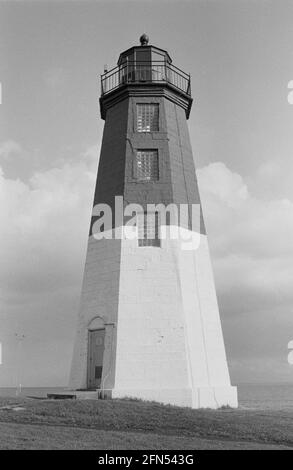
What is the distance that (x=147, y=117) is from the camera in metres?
22.9

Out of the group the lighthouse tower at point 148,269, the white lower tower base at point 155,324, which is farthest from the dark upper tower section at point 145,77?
the white lower tower base at point 155,324

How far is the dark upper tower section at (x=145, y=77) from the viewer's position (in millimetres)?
22953

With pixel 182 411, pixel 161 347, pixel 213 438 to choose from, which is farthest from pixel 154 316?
pixel 213 438

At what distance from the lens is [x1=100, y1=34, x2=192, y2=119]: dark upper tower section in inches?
904

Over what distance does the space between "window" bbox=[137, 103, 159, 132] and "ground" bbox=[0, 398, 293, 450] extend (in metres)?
11.9

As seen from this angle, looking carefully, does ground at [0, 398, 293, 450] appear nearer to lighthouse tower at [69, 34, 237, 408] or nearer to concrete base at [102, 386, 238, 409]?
concrete base at [102, 386, 238, 409]

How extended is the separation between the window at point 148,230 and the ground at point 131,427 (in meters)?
6.31

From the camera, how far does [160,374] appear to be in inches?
730

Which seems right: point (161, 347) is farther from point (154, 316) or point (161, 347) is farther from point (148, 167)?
point (148, 167)

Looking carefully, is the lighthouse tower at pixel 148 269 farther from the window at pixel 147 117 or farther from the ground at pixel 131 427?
the ground at pixel 131 427

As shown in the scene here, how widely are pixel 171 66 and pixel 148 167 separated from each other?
559 centimetres

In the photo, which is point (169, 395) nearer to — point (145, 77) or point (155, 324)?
point (155, 324)

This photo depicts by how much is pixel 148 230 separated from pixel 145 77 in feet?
25.5
